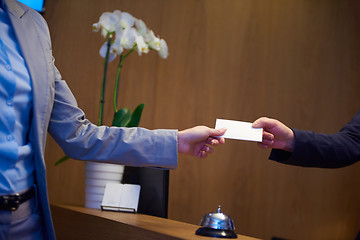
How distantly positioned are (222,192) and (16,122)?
2068mm

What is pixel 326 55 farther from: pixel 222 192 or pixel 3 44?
pixel 3 44

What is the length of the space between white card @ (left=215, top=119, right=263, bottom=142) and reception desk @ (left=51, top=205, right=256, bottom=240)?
10.8 inches

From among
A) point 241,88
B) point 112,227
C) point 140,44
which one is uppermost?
point 140,44

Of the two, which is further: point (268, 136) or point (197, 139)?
point (268, 136)

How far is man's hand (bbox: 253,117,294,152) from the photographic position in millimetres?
1421

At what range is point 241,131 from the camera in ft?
4.11

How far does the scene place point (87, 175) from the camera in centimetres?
188

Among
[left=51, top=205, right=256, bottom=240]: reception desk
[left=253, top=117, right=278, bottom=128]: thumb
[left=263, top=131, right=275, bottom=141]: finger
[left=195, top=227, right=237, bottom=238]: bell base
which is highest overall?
[left=253, top=117, right=278, bottom=128]: thumb

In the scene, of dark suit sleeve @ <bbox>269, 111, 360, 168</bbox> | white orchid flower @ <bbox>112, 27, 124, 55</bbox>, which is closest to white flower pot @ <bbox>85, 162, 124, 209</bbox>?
white orchid flower @ <bbox>112, 27, 124, 55</bbox>

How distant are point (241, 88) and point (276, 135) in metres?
1.63

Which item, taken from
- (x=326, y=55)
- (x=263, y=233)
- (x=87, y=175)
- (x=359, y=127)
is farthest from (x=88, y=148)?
(x=326, y=55)

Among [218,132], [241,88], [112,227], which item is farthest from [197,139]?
[241,88]

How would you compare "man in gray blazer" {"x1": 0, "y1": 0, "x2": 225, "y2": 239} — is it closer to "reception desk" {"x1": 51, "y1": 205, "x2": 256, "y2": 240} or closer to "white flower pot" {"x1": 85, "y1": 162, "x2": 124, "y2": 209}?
"reception desk" {"x1": 51, "y1": 205, "x2": 256, "y2": 240}

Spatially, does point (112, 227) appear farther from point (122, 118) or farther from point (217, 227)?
point (122, 118)
